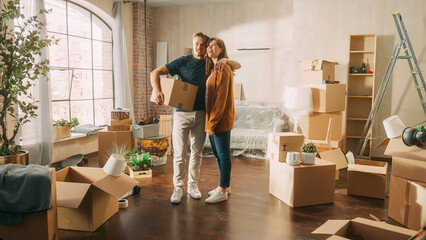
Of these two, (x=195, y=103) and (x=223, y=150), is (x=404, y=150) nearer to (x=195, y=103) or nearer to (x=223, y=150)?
(x=223, y=150)

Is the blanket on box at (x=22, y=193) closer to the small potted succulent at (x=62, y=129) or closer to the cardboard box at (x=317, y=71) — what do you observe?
the small potted succulent at (x=62, y=129)

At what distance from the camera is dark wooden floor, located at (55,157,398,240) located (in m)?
2.57

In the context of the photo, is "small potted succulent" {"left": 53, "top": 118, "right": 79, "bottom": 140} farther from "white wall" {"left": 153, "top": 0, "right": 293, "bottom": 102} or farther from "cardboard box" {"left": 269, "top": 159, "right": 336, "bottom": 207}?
"cardboard box" {"left": 269, "top": 159, "right": 336, "bottom": 207}

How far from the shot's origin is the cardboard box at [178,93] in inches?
117

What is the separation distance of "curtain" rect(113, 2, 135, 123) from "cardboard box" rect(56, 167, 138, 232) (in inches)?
131

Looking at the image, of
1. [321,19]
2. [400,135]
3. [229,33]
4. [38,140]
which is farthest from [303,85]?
[38,140]

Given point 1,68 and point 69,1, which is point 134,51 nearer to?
point 69,1

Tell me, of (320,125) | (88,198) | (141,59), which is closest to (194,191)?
(88,198)

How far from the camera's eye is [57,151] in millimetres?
4805

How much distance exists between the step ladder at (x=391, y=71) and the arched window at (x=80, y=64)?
426cm

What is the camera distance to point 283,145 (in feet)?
10.9

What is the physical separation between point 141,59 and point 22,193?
15.5ft

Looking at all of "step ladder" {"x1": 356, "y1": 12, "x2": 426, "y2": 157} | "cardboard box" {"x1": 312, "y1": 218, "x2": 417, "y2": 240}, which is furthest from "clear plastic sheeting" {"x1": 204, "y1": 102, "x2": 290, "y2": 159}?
"cardboard box" {"x1": 312, "y1": 218, "x2": 417, "y2": 240}

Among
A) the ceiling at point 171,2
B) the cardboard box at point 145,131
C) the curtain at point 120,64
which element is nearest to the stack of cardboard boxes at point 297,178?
the cardboard box at point 145,131
